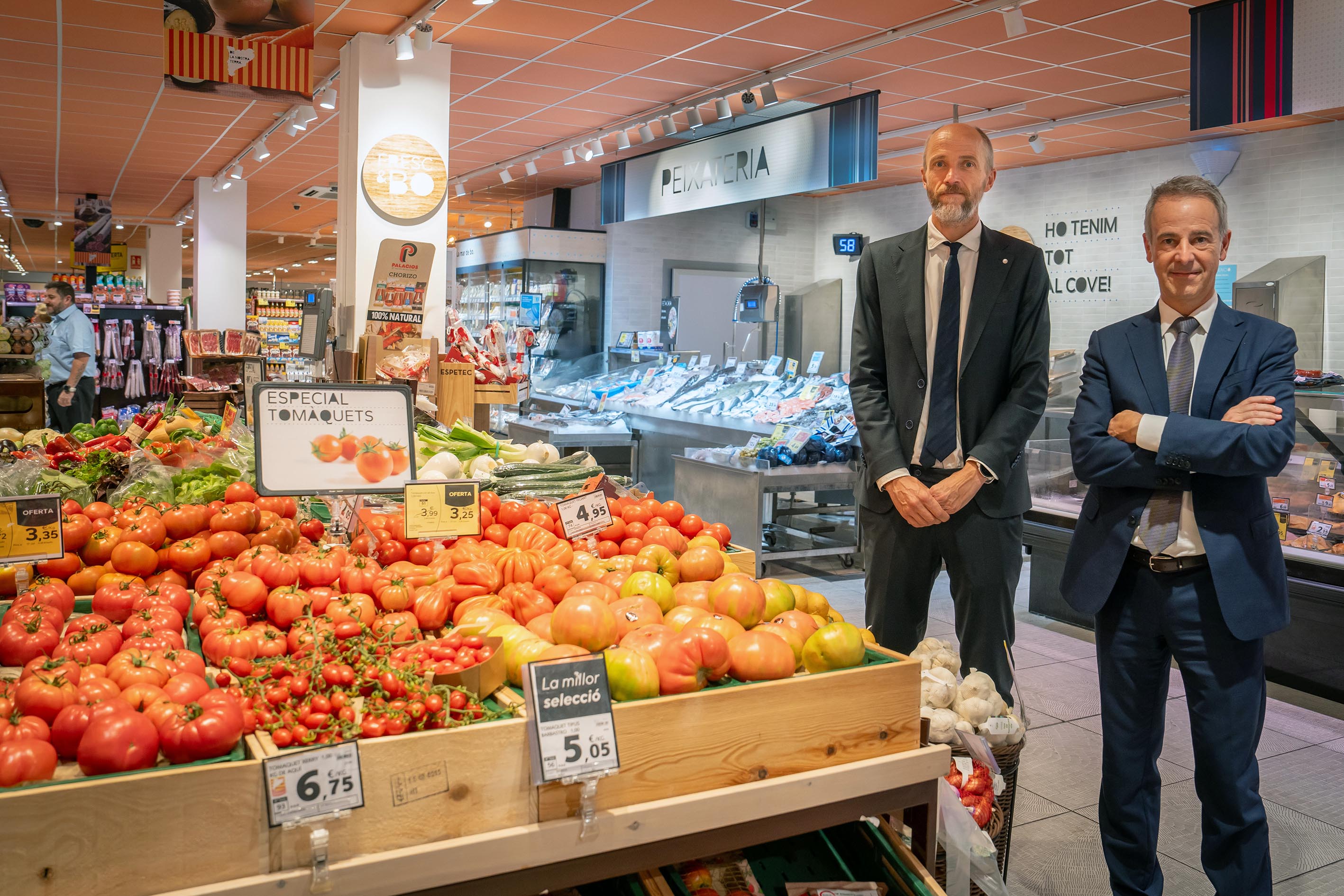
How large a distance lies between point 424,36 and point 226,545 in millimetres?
4814

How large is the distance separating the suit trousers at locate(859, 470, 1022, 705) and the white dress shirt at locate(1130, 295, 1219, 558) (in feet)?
1.17

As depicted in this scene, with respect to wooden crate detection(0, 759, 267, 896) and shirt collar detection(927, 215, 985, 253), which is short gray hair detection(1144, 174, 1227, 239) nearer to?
shirt collar detection(927, 215, 985, 253)

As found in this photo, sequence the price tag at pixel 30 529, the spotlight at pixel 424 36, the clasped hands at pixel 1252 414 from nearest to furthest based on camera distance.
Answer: the price tag at pixel 30 529
the clasped hands at pixel 1252 414
the spotlight at pixel 424 36

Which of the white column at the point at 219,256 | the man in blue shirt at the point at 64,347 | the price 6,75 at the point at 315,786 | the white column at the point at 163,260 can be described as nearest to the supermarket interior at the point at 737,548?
the price 6,75 at the point at 315,786

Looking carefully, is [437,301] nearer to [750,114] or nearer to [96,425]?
[96,425]

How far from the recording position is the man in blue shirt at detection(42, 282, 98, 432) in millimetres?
9578

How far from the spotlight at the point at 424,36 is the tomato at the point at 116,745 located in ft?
18.6

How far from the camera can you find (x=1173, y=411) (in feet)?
7.69

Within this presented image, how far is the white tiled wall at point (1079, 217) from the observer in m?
7.87

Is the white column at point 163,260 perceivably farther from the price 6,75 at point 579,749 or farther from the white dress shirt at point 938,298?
the price 6,75 at point 579,749

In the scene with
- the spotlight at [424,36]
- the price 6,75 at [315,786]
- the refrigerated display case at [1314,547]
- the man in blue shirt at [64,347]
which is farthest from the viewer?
the man in blue shirt at [64,347]

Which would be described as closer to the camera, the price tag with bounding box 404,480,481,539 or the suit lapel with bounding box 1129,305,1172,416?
the price tag with bounding box 404,480,481,539

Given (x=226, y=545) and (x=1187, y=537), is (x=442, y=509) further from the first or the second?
(x=1187, y=537)

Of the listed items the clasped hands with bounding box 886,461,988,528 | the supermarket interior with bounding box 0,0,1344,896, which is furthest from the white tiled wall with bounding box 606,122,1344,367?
the clasped hands with bounding box 886,461,988,528
